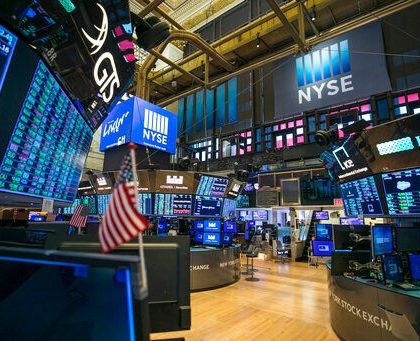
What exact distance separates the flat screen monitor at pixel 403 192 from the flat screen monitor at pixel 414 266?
1227 mm

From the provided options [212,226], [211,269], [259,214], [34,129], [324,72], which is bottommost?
[211,269]

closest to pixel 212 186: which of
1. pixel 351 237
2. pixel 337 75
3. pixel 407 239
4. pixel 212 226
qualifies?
pixel 212 226

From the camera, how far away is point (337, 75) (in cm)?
825

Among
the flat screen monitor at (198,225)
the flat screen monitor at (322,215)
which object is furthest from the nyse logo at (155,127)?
the flat screen monitor at (322,215)

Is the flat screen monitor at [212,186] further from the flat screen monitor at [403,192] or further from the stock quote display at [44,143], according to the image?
the stock quote display at [44,143]

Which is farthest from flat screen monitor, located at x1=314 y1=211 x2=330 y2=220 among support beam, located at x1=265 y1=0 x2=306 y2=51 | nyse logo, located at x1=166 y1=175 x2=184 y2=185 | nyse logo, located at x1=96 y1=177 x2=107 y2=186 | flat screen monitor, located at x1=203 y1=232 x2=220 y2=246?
nyse logo, located at x1=96 y1=177 x2=107 y2=186

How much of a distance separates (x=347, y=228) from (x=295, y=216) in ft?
34.6

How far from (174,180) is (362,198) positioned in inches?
200

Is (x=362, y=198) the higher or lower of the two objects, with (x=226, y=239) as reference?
higher

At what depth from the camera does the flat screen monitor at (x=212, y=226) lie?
8657 millimetres

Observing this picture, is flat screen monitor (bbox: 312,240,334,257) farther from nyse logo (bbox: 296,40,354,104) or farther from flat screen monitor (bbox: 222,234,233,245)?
nyse logo (bbox: 296,40,354,104)

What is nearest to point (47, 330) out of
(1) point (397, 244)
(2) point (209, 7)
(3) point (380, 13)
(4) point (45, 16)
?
(4) point (45, 16)

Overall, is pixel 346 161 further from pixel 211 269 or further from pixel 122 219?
pixel 122 219

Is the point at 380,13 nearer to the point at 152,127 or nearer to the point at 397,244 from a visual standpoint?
the point at 397,244
